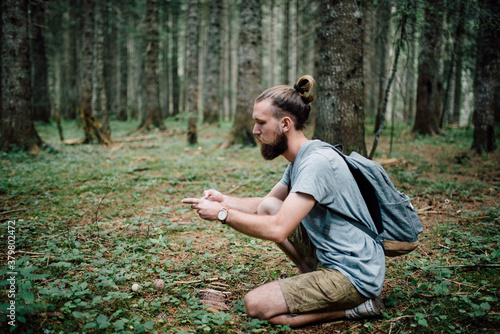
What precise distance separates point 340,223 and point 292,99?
3.44ft

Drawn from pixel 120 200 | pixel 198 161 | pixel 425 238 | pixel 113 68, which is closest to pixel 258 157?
pixel 198 161

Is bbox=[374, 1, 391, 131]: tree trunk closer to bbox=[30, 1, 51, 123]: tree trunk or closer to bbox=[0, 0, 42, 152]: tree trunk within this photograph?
bbox=[0, 0, 42, 152]: tree trunk

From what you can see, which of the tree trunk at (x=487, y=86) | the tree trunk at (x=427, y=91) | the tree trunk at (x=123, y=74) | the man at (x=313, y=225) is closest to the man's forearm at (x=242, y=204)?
the man at (x=313, y=225)

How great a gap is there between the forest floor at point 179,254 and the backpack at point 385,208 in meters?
0.49

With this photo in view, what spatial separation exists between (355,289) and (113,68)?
26.0 metres

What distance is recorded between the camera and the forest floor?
2.39 metres

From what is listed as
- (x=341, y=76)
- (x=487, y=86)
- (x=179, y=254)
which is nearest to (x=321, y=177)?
(x=179, y=254)

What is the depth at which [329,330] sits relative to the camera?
250cm

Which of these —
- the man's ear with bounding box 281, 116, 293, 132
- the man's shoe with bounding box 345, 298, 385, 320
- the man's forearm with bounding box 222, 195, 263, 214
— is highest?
the man's ear with bounding box 281, 116, 293, 132

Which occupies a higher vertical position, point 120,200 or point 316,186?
point 316,186

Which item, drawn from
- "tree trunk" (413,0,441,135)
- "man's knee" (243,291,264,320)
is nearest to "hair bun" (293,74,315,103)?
"man's knee" (243,291,264,320)

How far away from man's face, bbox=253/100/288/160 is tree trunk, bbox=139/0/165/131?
12.3m

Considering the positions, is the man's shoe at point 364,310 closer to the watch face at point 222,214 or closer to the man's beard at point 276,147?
the watch face at point 222,214

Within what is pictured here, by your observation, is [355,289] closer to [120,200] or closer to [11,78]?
[120,200]
